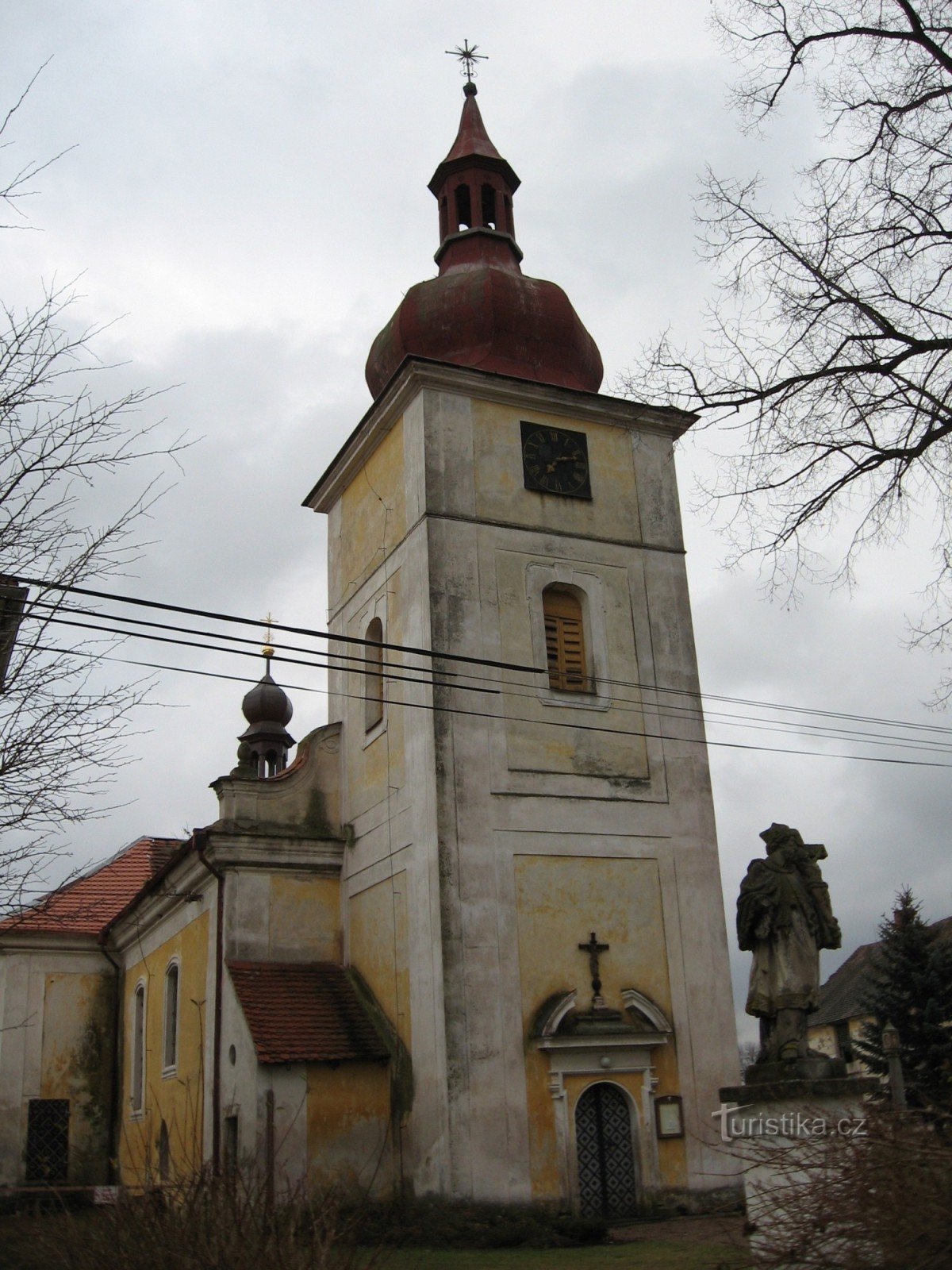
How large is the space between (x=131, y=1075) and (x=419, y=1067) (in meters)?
11.0

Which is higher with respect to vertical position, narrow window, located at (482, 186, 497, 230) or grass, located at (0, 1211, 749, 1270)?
narrow window, located at (482, 186, 497, 230)

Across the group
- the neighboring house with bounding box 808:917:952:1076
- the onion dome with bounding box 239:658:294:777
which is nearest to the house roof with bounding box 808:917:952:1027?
the neighboring house with bounding box 808:917:952:1076

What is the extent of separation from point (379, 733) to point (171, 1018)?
7.27m

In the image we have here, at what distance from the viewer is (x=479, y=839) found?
665 inches

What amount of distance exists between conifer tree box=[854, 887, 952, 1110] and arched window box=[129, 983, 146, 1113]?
1464cm

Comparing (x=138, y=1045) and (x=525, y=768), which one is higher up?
(x=525, y=768)

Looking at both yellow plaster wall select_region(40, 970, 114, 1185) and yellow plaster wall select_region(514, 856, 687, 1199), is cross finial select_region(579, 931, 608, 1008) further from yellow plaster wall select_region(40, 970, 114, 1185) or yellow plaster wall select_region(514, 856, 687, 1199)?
yellow plaster wall select_region(40, 970, 114, 1185)

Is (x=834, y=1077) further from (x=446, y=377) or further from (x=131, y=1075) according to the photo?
(x=131, y=1075)

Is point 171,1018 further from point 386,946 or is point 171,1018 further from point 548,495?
point 548,495

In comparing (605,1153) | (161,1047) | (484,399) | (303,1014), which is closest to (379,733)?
(303,1014)

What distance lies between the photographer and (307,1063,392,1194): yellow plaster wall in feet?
53.3

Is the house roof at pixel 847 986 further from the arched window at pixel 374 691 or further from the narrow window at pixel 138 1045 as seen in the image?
the arched window at pixel 374 691

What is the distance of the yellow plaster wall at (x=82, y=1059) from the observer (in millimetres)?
25750

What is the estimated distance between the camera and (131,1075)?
25078mm
